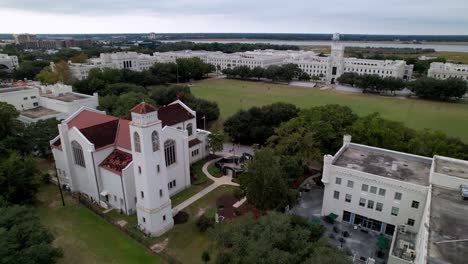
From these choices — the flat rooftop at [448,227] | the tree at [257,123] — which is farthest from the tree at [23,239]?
the tree at [257,123]

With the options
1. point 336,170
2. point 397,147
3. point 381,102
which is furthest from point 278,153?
point 381,102

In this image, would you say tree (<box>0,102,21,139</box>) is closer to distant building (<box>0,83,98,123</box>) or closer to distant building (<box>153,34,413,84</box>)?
distant building (<box>0,83,98,123</box>)

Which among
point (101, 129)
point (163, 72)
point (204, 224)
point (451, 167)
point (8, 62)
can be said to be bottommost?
point (204, 224)

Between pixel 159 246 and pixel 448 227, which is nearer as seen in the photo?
pixel 448 227

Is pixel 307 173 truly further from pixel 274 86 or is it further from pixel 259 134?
pixel 274 86

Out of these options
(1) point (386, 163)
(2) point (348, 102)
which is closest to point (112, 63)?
(2) point (348, 102)

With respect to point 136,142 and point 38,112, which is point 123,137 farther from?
point 38,112
